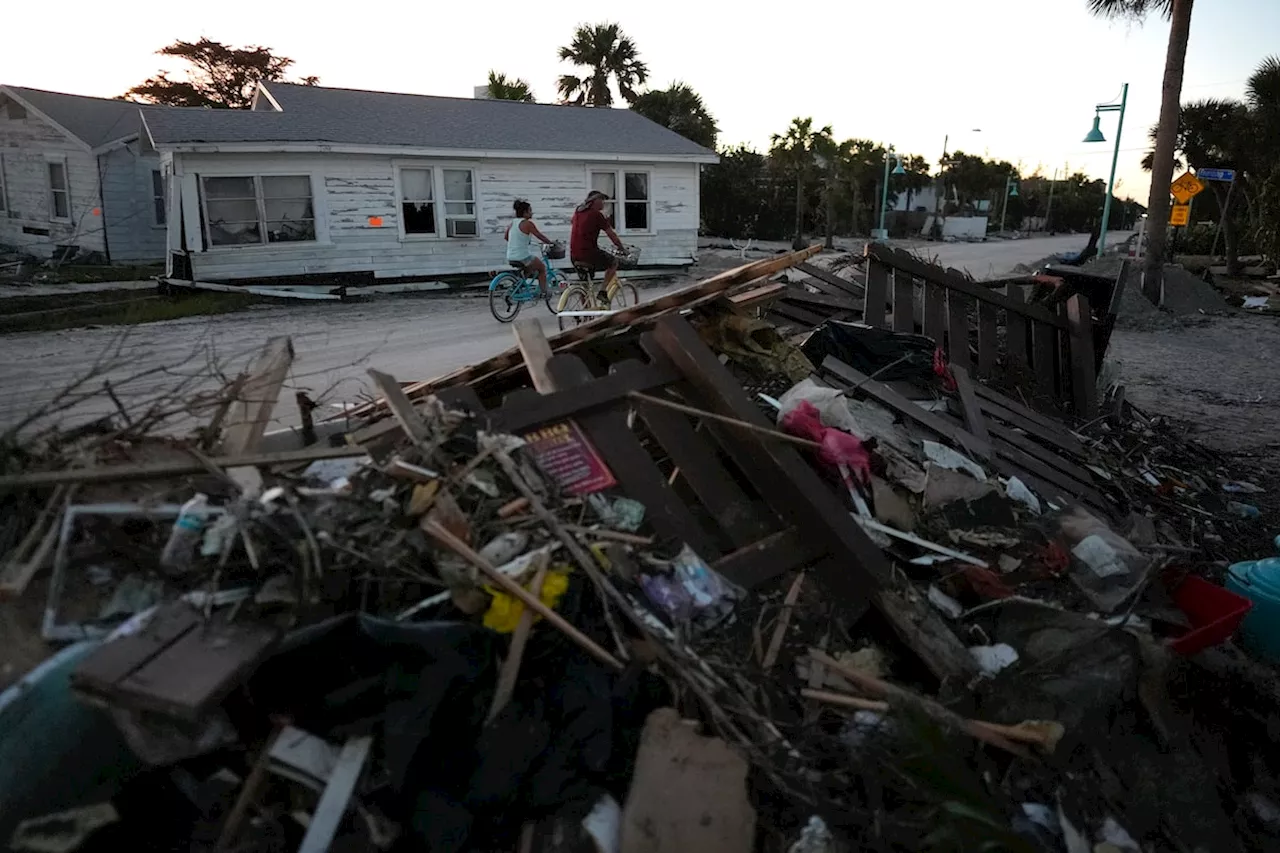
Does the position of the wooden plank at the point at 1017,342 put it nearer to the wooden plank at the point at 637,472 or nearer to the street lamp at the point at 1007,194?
the wooden plank at the point at 637,472

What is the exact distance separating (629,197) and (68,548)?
18441 mm

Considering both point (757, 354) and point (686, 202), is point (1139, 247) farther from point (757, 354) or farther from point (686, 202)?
point (757, 354)

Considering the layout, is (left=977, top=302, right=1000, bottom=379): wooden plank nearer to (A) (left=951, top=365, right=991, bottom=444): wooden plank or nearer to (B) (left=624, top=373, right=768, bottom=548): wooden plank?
(A) (left=951, top=365, right=991, bottom=444): wooden plank

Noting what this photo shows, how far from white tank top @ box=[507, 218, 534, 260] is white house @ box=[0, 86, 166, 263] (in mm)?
12562

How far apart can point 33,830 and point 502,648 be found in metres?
1.31

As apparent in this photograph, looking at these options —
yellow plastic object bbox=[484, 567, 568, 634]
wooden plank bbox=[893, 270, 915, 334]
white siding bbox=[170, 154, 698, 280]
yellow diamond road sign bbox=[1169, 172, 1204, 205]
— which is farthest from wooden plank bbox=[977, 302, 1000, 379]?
yellow diamond road sign bbox=[1169, 172, 1204, 205]

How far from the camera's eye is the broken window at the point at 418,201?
1738 cm

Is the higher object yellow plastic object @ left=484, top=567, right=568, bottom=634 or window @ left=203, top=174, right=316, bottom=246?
window @ left=203, top=174, right=316, bottom=246

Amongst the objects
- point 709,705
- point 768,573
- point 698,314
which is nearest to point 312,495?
point 709,705

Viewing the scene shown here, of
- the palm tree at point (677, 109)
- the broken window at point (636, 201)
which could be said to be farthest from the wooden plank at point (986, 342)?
the palm tree at point (677, 109)

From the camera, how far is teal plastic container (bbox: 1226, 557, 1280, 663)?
13.3ft

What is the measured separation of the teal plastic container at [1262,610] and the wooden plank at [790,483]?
→ 7.07ft

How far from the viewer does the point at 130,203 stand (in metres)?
20.7

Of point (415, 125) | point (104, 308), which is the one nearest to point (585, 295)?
point (104, 308)
